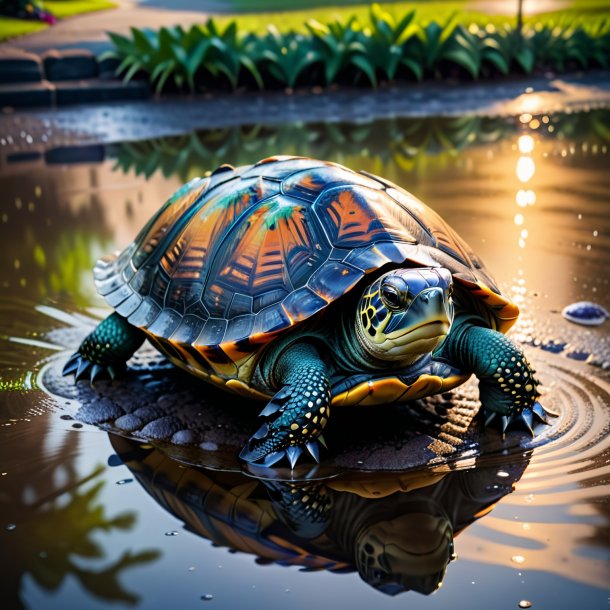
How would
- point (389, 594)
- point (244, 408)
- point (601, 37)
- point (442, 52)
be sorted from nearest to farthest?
point (389, 594) < point (244, 408) < point (442, 52) < point (601, 37)

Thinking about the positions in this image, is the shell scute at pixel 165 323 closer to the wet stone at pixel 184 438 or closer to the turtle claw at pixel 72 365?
the wet stone at pixel 184 438

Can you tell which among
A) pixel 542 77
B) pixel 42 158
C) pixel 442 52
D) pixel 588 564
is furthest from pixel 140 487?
pixel 542 77

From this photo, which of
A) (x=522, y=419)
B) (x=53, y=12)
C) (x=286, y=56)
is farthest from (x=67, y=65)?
(x=522, y=419)

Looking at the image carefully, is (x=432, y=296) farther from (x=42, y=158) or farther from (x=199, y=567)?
(x=42, y=158)

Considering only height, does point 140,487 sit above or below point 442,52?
below

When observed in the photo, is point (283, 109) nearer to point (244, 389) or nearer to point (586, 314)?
point (586, 314)

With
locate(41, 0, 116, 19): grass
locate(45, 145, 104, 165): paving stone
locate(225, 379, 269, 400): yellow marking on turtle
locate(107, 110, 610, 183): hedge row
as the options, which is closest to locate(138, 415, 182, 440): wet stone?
locate(225, 379, 269, 400): yellow marking on turtle

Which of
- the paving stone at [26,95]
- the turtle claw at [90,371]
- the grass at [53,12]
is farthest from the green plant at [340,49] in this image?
the turtle claw at [90,371]

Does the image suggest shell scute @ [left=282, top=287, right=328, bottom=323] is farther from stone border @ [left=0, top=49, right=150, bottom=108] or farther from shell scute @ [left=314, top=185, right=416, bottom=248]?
stone border @ [left=0, top=49, right=150, bottom=108]
